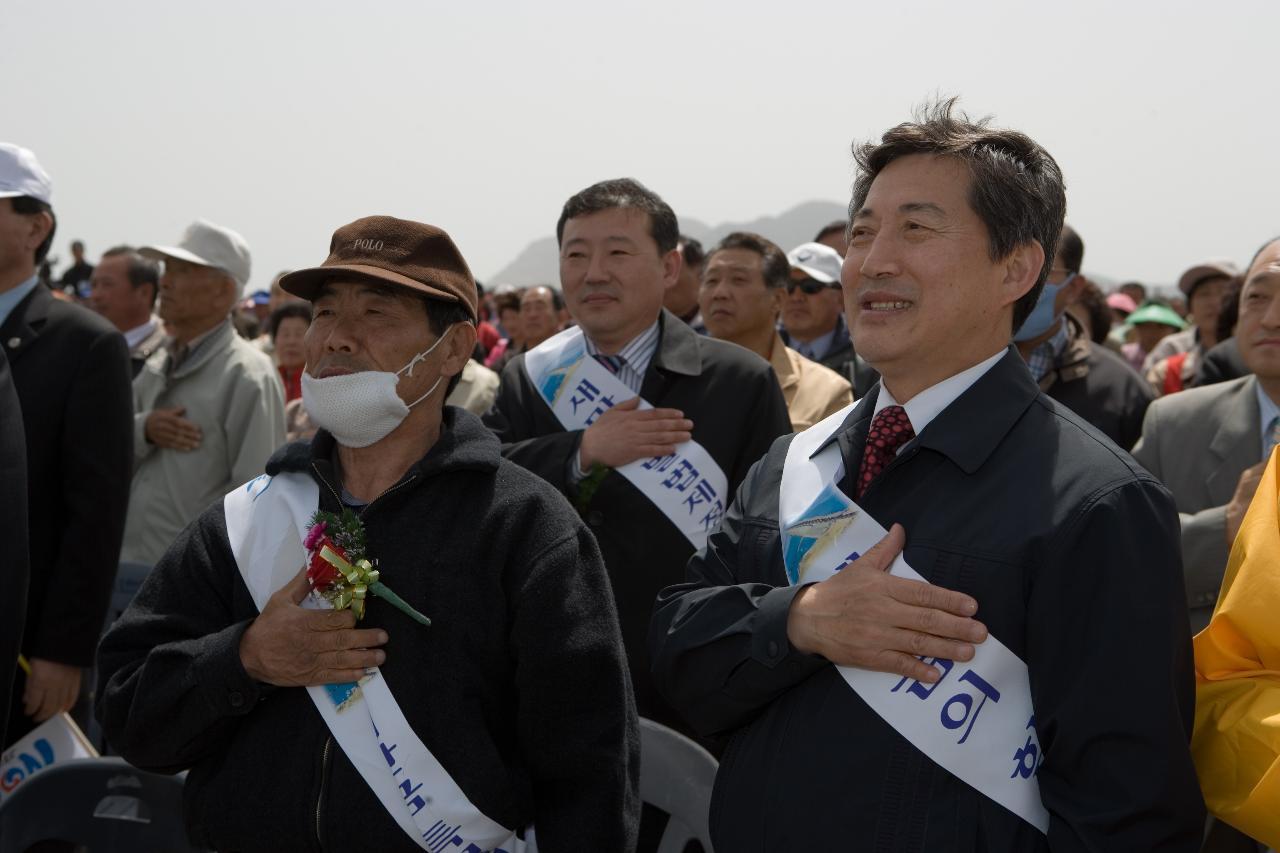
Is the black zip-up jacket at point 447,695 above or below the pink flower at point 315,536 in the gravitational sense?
below

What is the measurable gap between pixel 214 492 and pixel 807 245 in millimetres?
3217

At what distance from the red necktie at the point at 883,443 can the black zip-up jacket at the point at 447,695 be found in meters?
0.69

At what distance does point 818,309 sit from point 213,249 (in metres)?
2.95

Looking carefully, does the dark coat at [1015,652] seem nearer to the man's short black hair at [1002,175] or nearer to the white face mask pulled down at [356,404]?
the man's short black hair at [1002,175]

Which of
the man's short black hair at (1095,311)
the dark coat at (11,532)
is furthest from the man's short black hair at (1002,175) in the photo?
the man's short black hair at (1095,311)

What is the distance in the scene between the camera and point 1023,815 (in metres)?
2.07

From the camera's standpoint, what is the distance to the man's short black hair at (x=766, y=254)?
19.3ft

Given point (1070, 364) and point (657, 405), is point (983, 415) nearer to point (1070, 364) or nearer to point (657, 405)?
point (657, 405)

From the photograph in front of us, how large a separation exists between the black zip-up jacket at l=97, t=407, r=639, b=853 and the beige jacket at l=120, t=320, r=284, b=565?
2.95 metres

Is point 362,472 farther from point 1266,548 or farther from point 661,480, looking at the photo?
point 1266,548

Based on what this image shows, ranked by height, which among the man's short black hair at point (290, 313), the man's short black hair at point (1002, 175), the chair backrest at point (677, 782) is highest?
the man's short black hair at point (1002, 175)

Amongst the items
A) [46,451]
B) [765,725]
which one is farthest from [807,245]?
[765,725]

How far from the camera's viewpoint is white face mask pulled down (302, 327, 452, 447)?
9.31 ft

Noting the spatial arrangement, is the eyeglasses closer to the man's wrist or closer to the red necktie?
the red necktie
